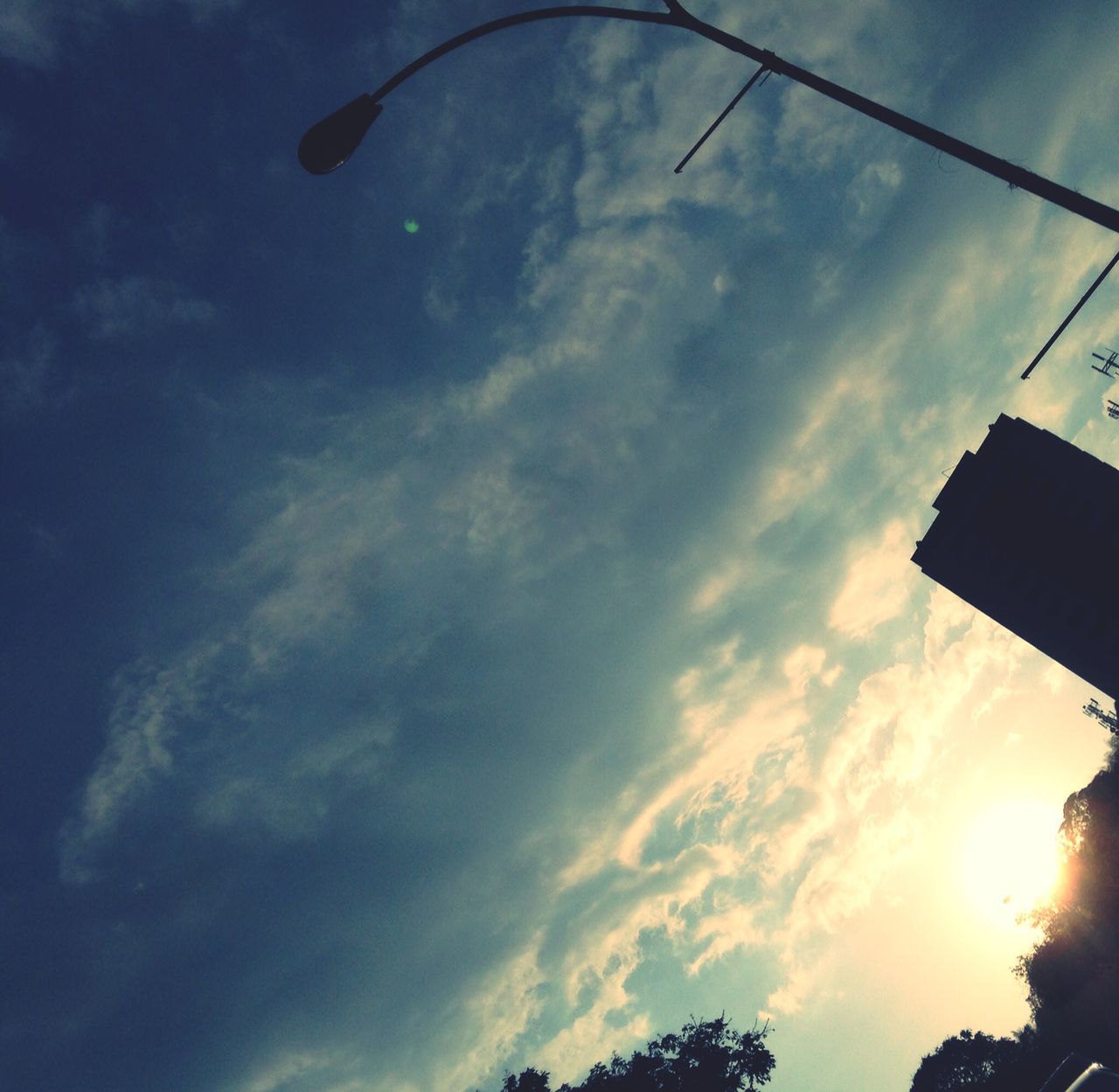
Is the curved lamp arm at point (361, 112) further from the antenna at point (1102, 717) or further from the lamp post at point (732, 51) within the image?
the antenna at point (1102, 717)

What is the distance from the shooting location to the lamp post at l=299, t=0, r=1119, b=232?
4.67 metres

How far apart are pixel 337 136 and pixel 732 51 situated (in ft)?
14.5

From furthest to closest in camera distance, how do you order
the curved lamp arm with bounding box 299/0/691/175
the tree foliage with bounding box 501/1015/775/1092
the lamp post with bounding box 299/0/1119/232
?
the tree foliage with bounding box 501/1015/775/1092 < the curved lamp arm with bounding box 299/0/691/175 < the lamp post with bounding box 299/0/1119/232

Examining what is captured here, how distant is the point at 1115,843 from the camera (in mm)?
57000

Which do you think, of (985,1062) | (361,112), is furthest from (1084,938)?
(361,112)

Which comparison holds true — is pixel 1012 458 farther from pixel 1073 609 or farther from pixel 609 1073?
pixel 609 1073

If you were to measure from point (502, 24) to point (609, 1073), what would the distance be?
67.2m

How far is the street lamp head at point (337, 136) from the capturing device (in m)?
6.58

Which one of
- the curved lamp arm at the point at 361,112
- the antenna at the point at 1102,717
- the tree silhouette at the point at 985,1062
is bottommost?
the tree silhouette at the point at 985,1062

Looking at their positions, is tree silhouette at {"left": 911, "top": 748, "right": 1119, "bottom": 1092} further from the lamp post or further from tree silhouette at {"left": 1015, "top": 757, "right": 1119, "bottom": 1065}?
the lamp post

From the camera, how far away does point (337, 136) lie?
661 centimetres

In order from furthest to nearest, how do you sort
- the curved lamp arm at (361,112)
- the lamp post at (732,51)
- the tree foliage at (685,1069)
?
the tree foliage at (685,1069) → the curved lamp arm at (361,112) → the lamp post at (732,51)

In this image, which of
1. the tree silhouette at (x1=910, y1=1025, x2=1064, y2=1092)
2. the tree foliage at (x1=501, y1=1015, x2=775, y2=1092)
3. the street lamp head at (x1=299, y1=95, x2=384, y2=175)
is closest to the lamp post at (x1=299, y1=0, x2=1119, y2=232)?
the street lamp head at (x1=299, y1=95, x2=384, y2=175)

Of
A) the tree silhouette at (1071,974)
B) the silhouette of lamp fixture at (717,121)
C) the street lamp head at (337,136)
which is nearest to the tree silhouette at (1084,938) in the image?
the tree silhouette at (1071,974)
